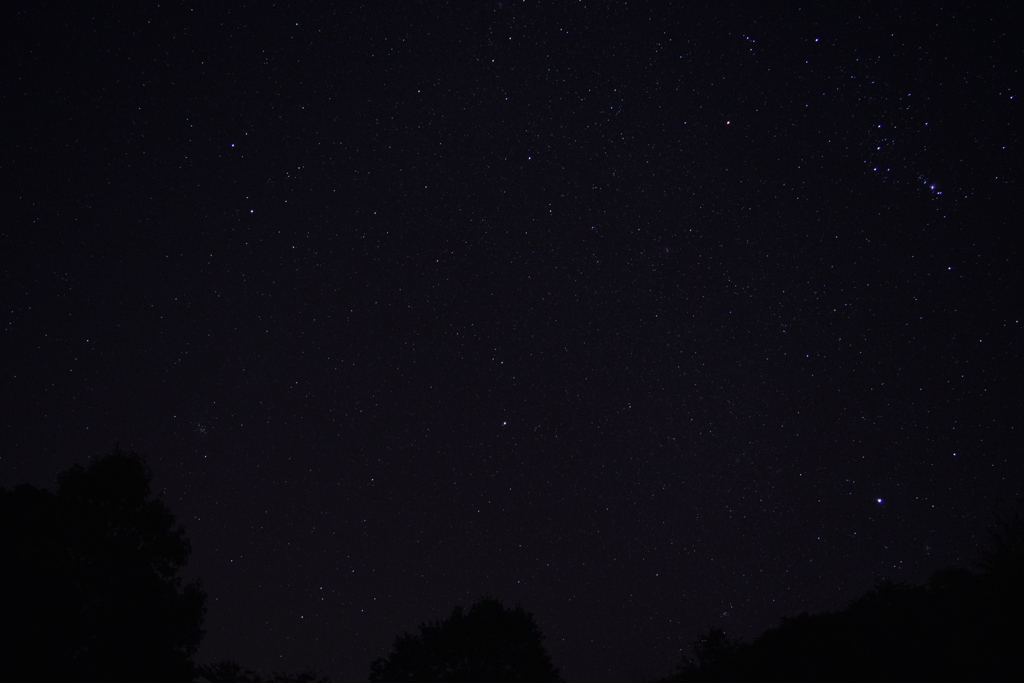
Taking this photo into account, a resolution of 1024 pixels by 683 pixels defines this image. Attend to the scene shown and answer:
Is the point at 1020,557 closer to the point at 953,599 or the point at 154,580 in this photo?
the point at 953,599

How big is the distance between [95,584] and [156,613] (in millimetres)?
1292

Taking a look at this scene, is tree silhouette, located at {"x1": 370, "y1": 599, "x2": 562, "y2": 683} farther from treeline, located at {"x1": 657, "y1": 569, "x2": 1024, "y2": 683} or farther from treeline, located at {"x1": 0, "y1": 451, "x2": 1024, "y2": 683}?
treeline, located at {"x1": 657, "y1": 569, "x2": 1024, "y2": 683}

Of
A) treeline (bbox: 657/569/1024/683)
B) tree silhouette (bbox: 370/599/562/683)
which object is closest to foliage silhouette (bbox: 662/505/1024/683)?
treeline (bbox: 657/569/1024/683)

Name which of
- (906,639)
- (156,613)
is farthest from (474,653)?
(906,639)

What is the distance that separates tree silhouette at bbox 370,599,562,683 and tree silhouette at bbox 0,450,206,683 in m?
9.58

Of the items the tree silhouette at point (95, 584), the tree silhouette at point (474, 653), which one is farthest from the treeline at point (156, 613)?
the tree silhouette at point (474, 653)

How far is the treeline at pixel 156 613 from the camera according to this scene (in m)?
9.37

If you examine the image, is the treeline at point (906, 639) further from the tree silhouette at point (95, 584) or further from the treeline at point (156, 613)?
the tree silhouette at point (95, 584)

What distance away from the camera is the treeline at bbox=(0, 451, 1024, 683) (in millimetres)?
9367

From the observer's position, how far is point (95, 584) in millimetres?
12367

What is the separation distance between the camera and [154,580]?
43.3 ft

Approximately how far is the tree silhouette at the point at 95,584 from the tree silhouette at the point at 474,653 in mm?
9575

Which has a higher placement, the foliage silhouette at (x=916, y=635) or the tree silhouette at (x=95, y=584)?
the tree silhouette at (x=95, y=584)

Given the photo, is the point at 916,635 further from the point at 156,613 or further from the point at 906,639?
the point at 156,613
